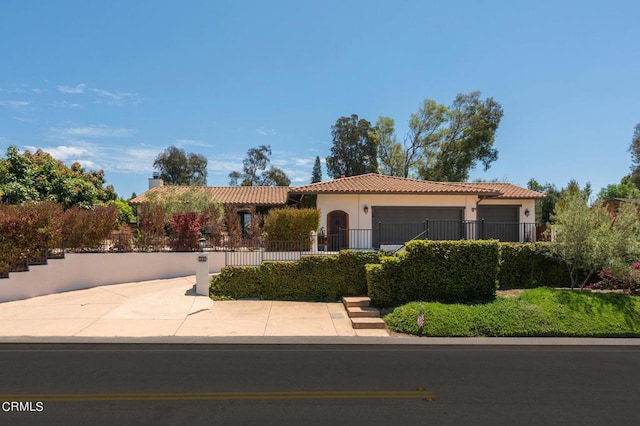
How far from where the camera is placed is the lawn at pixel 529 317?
968cm

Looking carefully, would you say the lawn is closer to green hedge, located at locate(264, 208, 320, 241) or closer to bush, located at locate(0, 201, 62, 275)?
green hedge, located at locate(264, 208, 320, 241)

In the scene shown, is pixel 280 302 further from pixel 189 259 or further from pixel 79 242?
pixel 79 242

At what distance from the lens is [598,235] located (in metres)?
11.5

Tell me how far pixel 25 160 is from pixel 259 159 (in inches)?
1420

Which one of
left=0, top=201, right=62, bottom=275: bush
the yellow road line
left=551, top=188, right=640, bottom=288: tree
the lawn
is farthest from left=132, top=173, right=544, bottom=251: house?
the yellow road line

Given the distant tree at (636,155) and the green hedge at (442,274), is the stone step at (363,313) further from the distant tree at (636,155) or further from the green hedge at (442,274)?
the distant tree at (636,155)

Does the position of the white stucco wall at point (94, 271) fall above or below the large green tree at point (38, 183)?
below

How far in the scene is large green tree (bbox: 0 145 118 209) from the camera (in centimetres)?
2114

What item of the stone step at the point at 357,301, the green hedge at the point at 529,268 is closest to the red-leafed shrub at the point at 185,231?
the stone step at the point at 357,301

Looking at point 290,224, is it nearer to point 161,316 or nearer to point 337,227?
point 337,227

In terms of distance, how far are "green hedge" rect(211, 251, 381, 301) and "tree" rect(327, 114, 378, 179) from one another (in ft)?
120

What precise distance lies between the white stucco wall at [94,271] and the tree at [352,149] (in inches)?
1389

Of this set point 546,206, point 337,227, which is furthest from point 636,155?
point 337,227

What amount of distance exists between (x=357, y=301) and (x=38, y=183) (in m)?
20.6
